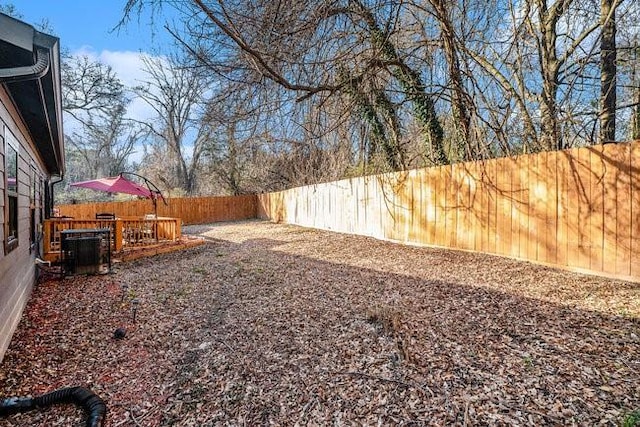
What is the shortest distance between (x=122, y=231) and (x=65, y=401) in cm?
588

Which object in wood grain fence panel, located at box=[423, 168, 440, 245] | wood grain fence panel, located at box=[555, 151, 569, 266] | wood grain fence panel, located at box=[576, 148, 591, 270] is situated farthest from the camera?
wood grain fence panel, located at box=[423, 168, 440, 245]

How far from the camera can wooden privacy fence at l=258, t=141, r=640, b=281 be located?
3.88 meters

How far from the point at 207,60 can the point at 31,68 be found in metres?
2.36

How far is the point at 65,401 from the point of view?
2.04 meters

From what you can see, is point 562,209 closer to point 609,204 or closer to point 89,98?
point 609,204

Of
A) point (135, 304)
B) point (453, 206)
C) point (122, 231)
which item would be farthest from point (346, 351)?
point (122, 231)

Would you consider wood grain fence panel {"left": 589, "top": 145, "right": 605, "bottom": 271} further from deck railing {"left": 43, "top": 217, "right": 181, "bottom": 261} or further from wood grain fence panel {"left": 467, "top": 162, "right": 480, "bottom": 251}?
deck railing {"left": 43, "top": 217, "right": 181, "bottom": 261}

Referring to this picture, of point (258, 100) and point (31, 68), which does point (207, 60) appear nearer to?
point (258, 100)

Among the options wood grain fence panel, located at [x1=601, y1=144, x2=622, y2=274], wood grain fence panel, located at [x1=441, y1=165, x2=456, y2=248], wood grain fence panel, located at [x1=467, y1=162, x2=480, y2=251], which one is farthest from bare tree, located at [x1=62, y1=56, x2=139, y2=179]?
wood grain fence panel, located at [x1=601, y1=144, x2=622, y2=274]

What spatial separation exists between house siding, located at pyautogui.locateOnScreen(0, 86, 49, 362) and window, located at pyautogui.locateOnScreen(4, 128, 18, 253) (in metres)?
0.09

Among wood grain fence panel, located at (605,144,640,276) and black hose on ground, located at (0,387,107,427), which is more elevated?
wood grain fence panel, located at (605,144,640,276)

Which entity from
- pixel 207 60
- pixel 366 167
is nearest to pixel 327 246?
pixel 366 167

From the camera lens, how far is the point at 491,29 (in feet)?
18.2

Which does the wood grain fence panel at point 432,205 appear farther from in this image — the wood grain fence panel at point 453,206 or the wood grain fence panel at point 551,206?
the wood grain fence panel at point 551,206
